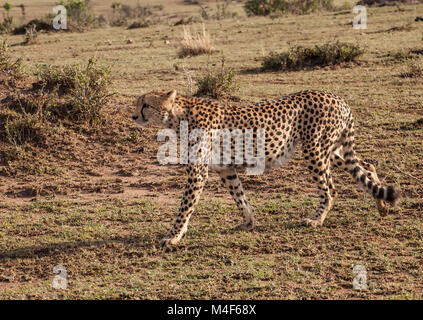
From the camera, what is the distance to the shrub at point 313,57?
13.4m

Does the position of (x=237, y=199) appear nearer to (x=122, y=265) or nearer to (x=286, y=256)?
(x=286, y=256)

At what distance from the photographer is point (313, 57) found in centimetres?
1364

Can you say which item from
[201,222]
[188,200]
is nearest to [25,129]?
[201,222]

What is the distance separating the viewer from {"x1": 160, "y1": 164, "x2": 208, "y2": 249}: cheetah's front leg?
213 inches

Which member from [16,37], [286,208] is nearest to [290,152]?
[286,208]

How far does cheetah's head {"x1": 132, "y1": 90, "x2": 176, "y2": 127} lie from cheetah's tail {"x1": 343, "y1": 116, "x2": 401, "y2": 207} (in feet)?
6.07

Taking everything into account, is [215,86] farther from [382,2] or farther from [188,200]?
[382,2]

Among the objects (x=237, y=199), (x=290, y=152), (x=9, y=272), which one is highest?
(x=290, y=152)

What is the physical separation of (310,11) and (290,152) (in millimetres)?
21064

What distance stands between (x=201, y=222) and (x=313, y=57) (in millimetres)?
8465

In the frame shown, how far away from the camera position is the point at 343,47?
526 inches

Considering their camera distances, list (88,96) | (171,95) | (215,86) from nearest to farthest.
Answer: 1. (171,95)
2. (88,96)
3. (215,86)

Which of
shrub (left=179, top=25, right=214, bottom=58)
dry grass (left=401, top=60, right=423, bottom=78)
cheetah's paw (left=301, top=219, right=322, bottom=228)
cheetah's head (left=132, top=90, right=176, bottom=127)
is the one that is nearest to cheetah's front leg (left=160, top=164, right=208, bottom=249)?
cheetah's head (left=132, top=90, right=176, bottom=127)

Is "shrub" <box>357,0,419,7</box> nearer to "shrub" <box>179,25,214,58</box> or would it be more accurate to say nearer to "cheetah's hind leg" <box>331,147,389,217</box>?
"shrub" <box>179,25,214,58</box>
